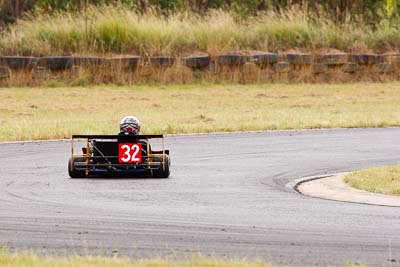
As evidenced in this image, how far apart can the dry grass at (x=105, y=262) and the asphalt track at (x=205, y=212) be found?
1.75 feet

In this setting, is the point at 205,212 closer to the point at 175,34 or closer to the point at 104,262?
the point at 104,262

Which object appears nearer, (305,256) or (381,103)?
(305,256)

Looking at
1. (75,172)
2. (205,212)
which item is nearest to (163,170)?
(75,172)

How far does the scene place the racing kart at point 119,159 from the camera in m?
15.7

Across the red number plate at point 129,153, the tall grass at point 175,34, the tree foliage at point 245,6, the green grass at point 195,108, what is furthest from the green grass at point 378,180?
the tree foliage at point 245,6

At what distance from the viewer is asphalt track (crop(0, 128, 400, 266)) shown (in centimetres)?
1013

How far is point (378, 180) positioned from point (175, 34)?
19.2 m

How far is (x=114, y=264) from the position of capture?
895 cm

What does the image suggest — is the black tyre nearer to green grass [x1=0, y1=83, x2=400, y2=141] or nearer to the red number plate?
the red number plate

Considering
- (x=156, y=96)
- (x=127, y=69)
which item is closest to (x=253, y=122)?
(x=156, y=96)

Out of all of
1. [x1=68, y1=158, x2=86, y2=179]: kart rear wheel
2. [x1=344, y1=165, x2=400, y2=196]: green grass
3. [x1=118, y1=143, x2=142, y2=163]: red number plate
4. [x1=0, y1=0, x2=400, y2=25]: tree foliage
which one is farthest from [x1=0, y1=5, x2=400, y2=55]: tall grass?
[x1=344, y1=165, x2=400, y2=196]: green grass

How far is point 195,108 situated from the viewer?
94.3ft

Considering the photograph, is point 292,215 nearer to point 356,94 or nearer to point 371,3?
point 356,94

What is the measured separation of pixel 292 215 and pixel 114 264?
11.7 ft
